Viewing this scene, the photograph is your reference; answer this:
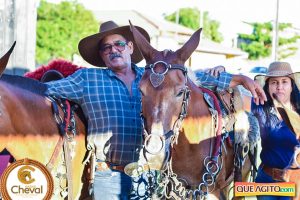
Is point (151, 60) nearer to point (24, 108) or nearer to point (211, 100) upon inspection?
point (211, 100)

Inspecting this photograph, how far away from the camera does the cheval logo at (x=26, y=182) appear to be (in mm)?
3756

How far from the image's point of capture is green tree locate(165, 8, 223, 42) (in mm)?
68938

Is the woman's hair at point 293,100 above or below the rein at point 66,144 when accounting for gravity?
above

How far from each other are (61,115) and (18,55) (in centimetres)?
155

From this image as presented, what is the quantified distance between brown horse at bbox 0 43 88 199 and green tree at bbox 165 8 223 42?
6306 centimetres

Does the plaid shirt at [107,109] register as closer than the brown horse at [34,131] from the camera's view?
No

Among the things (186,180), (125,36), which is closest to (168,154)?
(186,180)

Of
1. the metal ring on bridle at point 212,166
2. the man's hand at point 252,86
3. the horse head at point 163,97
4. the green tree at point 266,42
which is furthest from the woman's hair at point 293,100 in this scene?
the green tree at point 266,42

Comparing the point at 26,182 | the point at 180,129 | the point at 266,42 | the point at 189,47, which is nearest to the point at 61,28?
the point at 266,42

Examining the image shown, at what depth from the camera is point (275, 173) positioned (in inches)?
198

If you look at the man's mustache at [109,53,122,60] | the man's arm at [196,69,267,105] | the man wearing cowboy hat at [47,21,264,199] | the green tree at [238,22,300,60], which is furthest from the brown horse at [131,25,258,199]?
the green tree at [238,22,300,60]

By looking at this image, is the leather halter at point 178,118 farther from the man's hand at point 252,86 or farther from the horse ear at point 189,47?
the man's hand at point 252,86

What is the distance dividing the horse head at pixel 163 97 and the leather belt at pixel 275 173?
1.27 meters

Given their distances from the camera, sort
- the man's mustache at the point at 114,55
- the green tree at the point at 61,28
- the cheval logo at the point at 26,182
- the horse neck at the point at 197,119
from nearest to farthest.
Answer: the cheval logo at the point at 26,182, the horse neck at the point at 197,119, the man's mustache at the point at 114,55, the green tree at the point at 61,28
